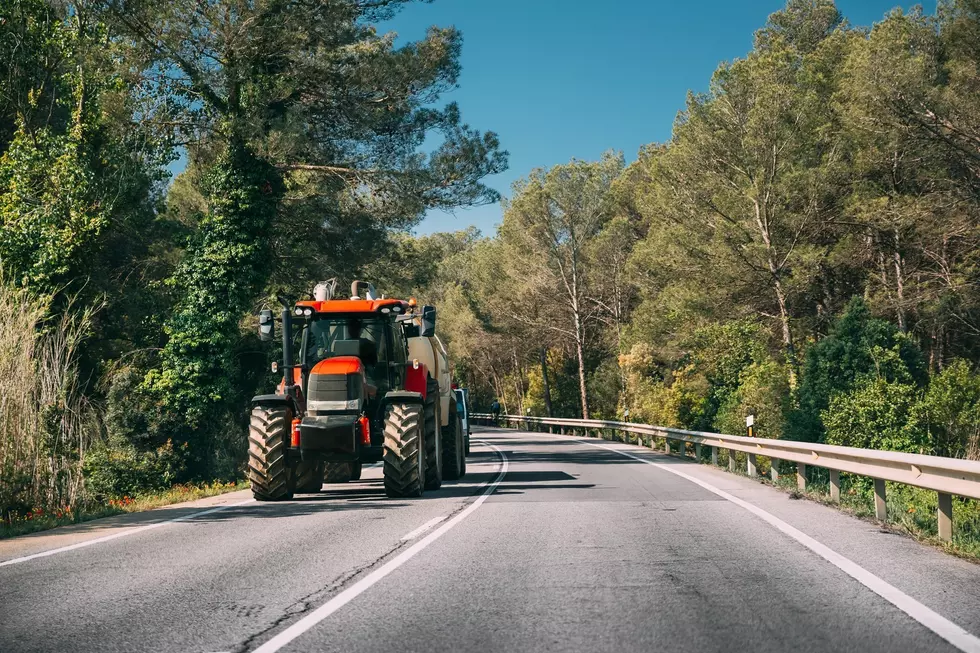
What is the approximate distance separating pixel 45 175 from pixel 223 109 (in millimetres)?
4913

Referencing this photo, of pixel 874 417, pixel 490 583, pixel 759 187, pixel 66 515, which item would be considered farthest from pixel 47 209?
pixel 759 187

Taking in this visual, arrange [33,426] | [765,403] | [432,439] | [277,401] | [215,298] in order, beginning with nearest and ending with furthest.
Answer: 1. [33,426]
2. [277,401]
3. [432,439]
4. [215,298]
5. [765,403]

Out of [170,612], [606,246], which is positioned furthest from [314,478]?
[606,246]

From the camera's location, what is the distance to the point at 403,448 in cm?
1432

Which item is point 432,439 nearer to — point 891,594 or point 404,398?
point 404,398

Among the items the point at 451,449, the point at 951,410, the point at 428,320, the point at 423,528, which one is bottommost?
→ the point at 423,528

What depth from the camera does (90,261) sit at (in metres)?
25.4

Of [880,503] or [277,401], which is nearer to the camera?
[880,503]

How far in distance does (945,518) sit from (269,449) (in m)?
9.30

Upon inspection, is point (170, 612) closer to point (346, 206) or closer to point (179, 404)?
point (179, 404)

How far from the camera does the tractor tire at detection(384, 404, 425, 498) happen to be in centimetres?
1434

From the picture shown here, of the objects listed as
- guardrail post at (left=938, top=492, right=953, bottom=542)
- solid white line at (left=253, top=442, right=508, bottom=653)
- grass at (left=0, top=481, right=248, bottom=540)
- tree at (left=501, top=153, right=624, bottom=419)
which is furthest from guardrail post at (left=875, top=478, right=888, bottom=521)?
tree at (left=501, top=153, right=624, bottom=419)

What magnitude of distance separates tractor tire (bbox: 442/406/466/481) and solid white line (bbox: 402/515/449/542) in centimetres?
645

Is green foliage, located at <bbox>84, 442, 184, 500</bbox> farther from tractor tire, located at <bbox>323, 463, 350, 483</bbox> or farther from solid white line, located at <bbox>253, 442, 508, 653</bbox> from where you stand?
solid white line, located at <bbox>253, 442, 508, 653</bbox>
